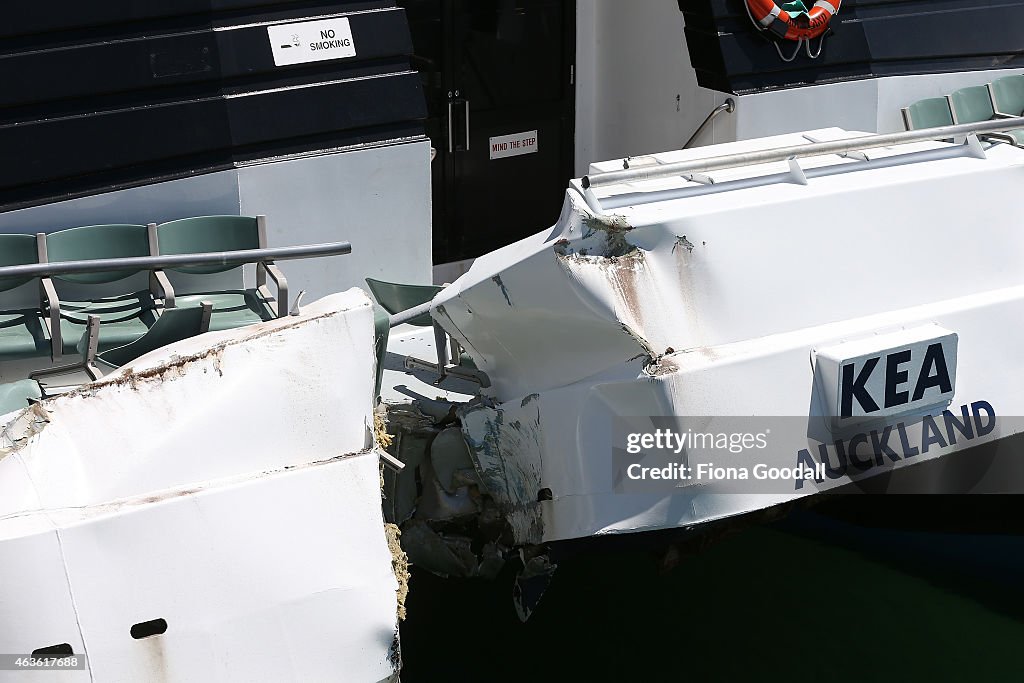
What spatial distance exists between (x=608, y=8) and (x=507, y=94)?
3.07 feet

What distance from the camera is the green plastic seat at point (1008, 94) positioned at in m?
6.97

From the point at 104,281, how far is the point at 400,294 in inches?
56.9

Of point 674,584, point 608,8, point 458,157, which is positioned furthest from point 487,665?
point 608,8

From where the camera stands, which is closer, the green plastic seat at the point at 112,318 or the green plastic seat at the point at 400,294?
the green plastic seat at the point at 400,294

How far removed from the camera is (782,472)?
11.5 ft

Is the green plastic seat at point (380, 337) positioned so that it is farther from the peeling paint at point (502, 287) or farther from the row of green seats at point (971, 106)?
the row of green seats at point (971, 106)

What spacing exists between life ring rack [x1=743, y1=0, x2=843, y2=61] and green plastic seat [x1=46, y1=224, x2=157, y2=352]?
136 inches

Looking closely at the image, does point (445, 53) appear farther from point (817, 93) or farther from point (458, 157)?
point (817, 93)

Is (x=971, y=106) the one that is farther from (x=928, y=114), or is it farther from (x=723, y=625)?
(x=723, y=625)

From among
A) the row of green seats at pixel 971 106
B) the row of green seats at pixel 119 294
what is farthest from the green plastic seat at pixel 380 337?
the row of green seats at pixel 971 106

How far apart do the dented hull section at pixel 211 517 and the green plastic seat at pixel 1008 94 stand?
16.4 feet

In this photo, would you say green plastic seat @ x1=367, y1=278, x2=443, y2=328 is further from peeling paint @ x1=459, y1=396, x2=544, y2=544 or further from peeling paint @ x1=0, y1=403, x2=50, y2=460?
peeling paint @ x1=0, y1=403, x2=50, y2=460

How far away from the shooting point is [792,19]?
21.1ft

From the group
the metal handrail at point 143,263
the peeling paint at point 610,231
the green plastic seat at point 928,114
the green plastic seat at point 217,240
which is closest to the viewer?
the peeling paint at point 610,231
